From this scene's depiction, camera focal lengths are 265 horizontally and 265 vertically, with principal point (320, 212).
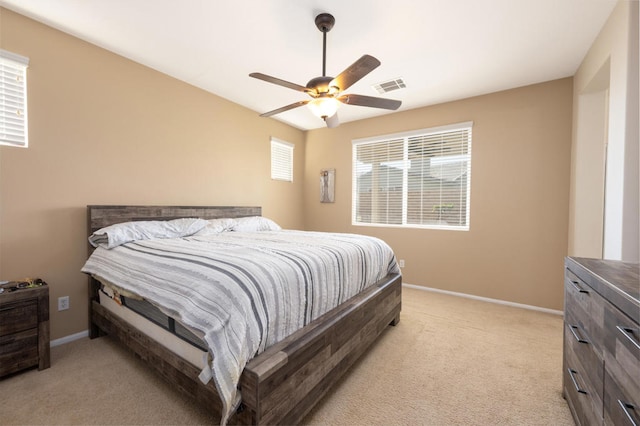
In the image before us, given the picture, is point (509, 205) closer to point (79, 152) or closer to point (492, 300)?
point (492, 300)

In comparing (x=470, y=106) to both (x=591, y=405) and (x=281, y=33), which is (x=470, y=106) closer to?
(x=281, y=33)

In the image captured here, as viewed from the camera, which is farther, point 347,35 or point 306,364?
point 347,35

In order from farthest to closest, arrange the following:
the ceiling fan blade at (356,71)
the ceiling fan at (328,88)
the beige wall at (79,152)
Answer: the beige wall at (79,152) < the ceiling fan at (328,88) < the ceiling fan blade at (356,71)

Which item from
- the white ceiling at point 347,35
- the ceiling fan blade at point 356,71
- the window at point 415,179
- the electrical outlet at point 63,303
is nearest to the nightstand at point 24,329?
the electrical outlet at point 63,303

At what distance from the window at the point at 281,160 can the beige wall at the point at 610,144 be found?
3873 mm

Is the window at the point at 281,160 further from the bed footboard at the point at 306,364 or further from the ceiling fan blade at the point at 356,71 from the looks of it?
the bed footboard at the point at 306,364

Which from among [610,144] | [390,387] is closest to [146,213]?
[390,387]

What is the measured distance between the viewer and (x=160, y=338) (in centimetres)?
166

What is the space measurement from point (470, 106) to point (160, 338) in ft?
13.8

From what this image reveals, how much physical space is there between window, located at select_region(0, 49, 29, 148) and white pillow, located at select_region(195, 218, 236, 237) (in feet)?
4.98

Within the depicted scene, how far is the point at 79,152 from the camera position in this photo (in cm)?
241

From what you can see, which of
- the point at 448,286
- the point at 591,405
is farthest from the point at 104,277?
the point at 448,286

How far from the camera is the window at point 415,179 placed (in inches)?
145

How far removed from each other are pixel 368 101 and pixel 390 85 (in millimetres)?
1318
